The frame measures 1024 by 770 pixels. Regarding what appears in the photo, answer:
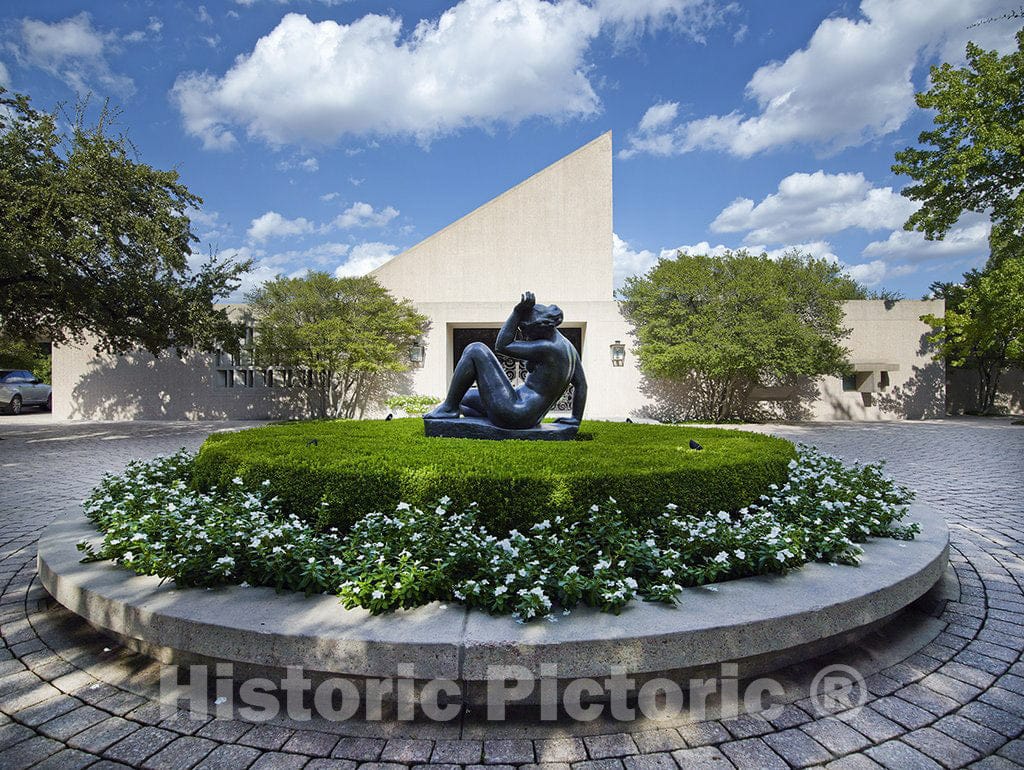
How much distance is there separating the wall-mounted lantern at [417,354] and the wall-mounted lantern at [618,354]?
6.97m

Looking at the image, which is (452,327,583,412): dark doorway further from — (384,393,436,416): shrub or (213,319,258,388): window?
(213,319,258,388): window

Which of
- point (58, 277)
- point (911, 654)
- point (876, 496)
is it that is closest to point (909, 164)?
point (876, 496)

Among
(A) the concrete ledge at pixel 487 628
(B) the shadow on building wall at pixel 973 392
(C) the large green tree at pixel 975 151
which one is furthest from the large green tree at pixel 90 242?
(B) the shadow on building wall at pixel 973 392

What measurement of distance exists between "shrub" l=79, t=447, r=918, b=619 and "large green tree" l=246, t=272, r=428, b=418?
13.9m

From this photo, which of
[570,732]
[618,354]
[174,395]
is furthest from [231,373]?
[570,732]

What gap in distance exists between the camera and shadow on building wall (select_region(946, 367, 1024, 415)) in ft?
73.9

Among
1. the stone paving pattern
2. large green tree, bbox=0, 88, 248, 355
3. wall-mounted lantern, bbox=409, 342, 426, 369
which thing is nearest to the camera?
the stone paving pattern

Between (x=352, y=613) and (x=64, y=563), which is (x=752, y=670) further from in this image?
(x=64, y=563)

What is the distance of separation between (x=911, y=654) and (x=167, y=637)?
388 centimetres

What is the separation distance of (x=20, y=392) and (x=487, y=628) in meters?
29.4

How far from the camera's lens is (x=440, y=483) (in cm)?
368

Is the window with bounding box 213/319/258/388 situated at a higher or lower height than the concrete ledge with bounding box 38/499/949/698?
higher

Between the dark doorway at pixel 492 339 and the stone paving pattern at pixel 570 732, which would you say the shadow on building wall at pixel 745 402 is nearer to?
the dark doorway at pixel 492 339

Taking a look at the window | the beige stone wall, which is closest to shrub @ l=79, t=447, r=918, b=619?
the window
